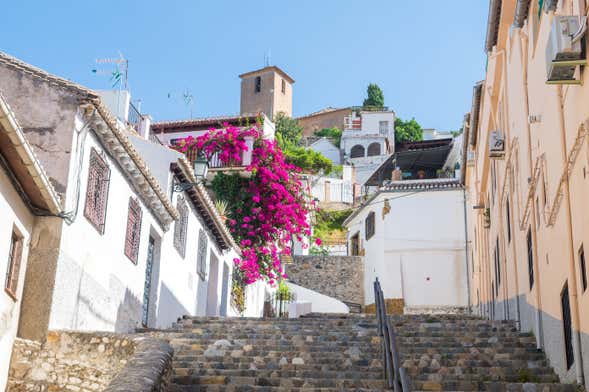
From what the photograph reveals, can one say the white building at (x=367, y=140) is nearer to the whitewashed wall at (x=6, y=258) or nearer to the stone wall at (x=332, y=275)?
the stone wall at (x=332, y=275)

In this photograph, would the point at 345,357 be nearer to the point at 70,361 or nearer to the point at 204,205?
the point at 70,361

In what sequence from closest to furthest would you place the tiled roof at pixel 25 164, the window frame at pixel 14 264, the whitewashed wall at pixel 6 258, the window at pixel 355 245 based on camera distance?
the tiled roof at pixel 25 164 → the whitewashed wall at pixel 6 258 → the window frame at pixel 14 264 → the window at pixel 355 245

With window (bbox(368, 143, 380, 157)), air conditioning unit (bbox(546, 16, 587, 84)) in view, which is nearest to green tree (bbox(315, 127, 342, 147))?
window (bbox(368, 143, 380, 157))

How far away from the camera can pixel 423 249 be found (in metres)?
34.4

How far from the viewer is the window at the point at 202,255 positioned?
22750 mm

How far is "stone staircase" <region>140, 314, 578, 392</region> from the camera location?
1141 cm

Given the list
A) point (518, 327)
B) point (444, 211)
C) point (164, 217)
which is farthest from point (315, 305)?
point (518, 327)

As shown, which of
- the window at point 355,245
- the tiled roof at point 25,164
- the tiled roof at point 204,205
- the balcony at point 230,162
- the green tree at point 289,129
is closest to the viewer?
the tiled roof at point 25,164

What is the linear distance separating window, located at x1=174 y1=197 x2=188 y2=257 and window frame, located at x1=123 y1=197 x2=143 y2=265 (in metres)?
3.00

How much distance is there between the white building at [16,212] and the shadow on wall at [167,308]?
6.48 metres

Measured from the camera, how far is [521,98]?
14.8 metres

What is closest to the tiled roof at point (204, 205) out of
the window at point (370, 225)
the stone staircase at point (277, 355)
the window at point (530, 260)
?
the stone staircase at point (277, 355)

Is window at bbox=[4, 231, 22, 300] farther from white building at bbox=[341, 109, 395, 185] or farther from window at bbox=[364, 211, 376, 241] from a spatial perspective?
white building at bbox=[341, 109, 395, 185]

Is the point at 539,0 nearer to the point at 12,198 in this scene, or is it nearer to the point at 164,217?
the point at 12,198
